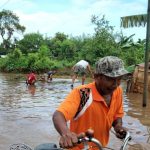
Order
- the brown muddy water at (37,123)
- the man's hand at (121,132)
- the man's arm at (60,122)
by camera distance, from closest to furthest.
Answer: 1. the man's arm at (60,122)
2. the man's hand at (121,132)
3. the brown muddy water at (37,123)

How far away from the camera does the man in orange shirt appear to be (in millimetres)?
3027

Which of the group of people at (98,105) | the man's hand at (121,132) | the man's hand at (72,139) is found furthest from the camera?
the man's hand at (121,132)

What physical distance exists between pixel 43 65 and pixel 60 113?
3853 centimetres

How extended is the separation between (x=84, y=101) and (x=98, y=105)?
0.14m

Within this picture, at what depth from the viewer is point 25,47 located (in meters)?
54.2

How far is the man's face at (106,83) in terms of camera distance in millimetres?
3094

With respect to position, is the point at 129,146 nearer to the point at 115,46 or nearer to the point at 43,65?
the point at 115,46

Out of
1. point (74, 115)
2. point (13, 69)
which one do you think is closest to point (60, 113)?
point (74, 115)

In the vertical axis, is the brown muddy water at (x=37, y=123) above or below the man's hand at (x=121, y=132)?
below

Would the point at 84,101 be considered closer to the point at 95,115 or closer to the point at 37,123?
the point at 95,115

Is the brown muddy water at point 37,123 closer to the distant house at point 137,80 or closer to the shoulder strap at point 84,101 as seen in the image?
the distant house at point 137,80

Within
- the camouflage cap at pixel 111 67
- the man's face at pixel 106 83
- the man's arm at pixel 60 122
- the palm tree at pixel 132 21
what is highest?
the palm tree at pixel 132 21

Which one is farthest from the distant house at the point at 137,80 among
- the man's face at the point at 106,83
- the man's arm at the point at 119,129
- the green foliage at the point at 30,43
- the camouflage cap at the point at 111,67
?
the green foliage at the point at 30,43

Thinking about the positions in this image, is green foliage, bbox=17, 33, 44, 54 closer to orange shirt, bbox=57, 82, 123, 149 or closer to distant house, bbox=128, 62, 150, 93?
distant house, bbox=128, 62, 150, 93
